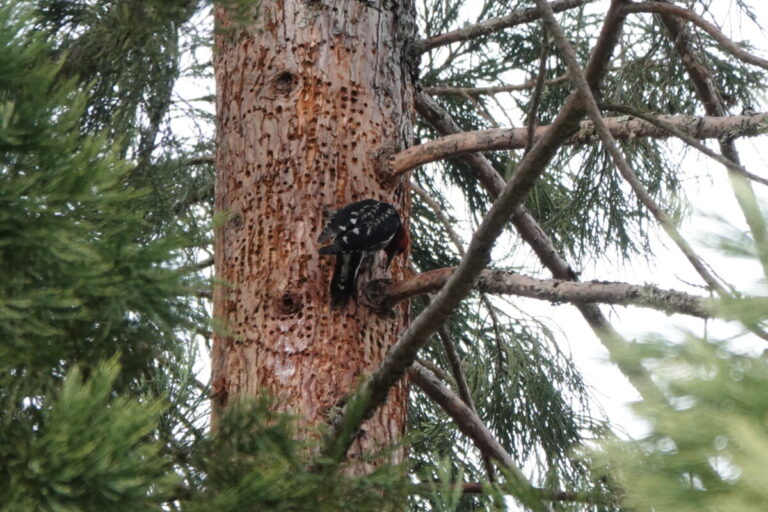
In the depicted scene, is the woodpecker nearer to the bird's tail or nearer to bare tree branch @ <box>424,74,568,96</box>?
the bird's tail

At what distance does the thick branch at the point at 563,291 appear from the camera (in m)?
2.34

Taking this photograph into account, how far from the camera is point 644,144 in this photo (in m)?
4.01

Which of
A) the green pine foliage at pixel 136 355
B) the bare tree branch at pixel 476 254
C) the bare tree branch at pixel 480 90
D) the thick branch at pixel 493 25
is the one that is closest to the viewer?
the green pine foliage at pixel 136 355

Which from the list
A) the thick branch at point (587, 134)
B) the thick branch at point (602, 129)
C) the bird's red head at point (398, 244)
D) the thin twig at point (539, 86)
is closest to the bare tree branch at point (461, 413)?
the bird's red head at point (398, 244)

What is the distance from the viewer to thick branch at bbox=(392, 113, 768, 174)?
259 centimetres

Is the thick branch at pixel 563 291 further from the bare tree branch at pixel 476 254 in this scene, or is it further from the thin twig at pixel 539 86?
the thin twig at pixel 539 86

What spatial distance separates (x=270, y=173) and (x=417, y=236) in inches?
62.1

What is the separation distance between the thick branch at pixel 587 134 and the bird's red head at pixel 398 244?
19 cm

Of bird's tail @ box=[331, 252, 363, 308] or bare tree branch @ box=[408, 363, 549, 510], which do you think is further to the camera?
bare tree branch @ box=[408, 363, 549, 510]

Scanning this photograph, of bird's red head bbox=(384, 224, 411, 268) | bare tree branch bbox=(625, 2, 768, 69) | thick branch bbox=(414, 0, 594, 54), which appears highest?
thick branch bbox=(414, 0, 594, 54)

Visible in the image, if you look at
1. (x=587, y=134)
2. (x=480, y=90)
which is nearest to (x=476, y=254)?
(x=587, y=134)

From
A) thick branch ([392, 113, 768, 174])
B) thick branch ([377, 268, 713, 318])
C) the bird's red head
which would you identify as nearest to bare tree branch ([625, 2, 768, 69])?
thick branch ([392, 113, 768, 174])

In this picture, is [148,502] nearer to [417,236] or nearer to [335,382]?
[335,382]

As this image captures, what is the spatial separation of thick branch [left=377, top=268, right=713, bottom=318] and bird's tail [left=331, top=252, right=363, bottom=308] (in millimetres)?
104
